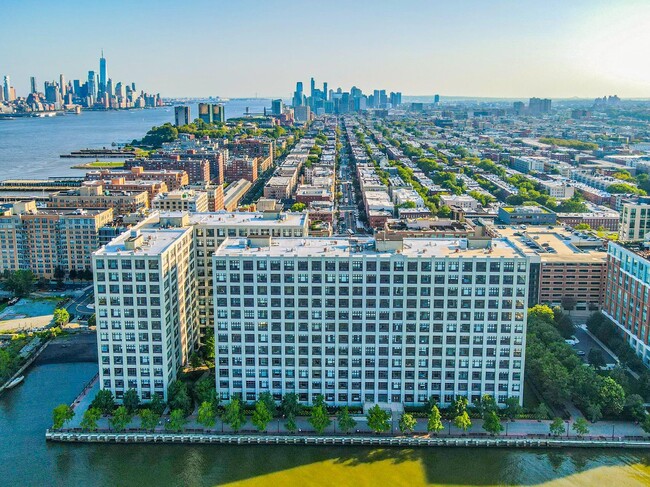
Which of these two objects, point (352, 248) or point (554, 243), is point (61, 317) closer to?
point (352, 248)

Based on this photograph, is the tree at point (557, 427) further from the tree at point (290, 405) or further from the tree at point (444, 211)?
the tree at point (444, 211)

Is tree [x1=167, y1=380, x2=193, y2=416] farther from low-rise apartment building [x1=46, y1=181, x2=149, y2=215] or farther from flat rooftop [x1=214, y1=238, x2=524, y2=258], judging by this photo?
low-rise apartment building [x1=46, y1=181, x2=149, y2=215]

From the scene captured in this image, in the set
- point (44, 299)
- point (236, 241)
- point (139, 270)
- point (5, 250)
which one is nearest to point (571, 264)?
point (236, 241)

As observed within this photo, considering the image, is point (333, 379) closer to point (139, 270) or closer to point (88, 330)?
point (139, 270)

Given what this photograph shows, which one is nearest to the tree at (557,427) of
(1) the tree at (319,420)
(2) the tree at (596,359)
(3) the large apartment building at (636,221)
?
(2) the tree at (596,359)

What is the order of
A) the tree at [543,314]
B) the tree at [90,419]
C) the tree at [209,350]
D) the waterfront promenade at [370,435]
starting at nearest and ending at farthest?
1. the waterfront promenade at [370,435]
2. the tree at [90,419]
3. the tree at [209,350]
4. the tree at [543,314]

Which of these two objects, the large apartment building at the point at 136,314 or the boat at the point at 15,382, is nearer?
the large apartment building at the point at 136,314

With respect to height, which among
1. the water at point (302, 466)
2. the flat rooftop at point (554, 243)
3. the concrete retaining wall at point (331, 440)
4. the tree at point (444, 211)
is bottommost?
the water at point (302, 466)

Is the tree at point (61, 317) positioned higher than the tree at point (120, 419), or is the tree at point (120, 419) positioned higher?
the tree at point (61, 317)
